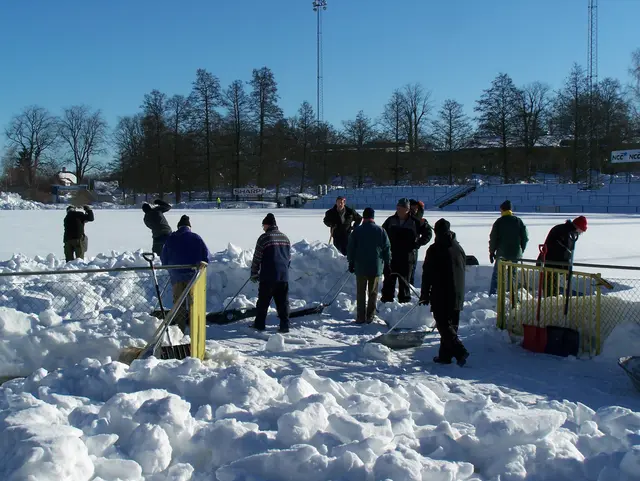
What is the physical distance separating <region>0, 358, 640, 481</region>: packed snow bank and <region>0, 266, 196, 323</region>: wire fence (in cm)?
416

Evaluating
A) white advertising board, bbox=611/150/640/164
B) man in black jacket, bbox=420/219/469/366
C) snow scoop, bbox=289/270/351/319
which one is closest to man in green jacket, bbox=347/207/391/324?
snow scoop, bbox=289/270/351/319

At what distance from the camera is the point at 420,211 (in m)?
10.1

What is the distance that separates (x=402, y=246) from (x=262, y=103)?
5068cm

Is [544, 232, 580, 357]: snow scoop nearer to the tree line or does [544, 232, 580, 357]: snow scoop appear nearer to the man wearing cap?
the man wearing cap

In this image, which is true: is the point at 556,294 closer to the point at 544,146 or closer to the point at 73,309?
the point at 73,309

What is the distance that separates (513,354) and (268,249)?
3071 millimetres

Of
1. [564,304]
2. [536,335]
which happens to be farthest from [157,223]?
[564,304]

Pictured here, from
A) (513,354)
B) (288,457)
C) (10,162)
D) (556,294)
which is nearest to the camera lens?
(288,457)

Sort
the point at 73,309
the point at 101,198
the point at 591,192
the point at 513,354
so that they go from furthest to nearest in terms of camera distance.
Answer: the point at 101,198, the point at 591,192, the point at 73,309, the point at 513,354

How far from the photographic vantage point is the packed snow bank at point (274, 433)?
3.52 metres

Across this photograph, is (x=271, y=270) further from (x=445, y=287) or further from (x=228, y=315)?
(x=445, y=287)

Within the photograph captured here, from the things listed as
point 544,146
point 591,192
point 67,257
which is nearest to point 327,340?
point 67,257

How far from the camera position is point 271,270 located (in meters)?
7.95

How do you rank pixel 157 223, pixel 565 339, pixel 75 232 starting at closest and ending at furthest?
pixel 565 339
pixel 157 223
pixel 75 232
